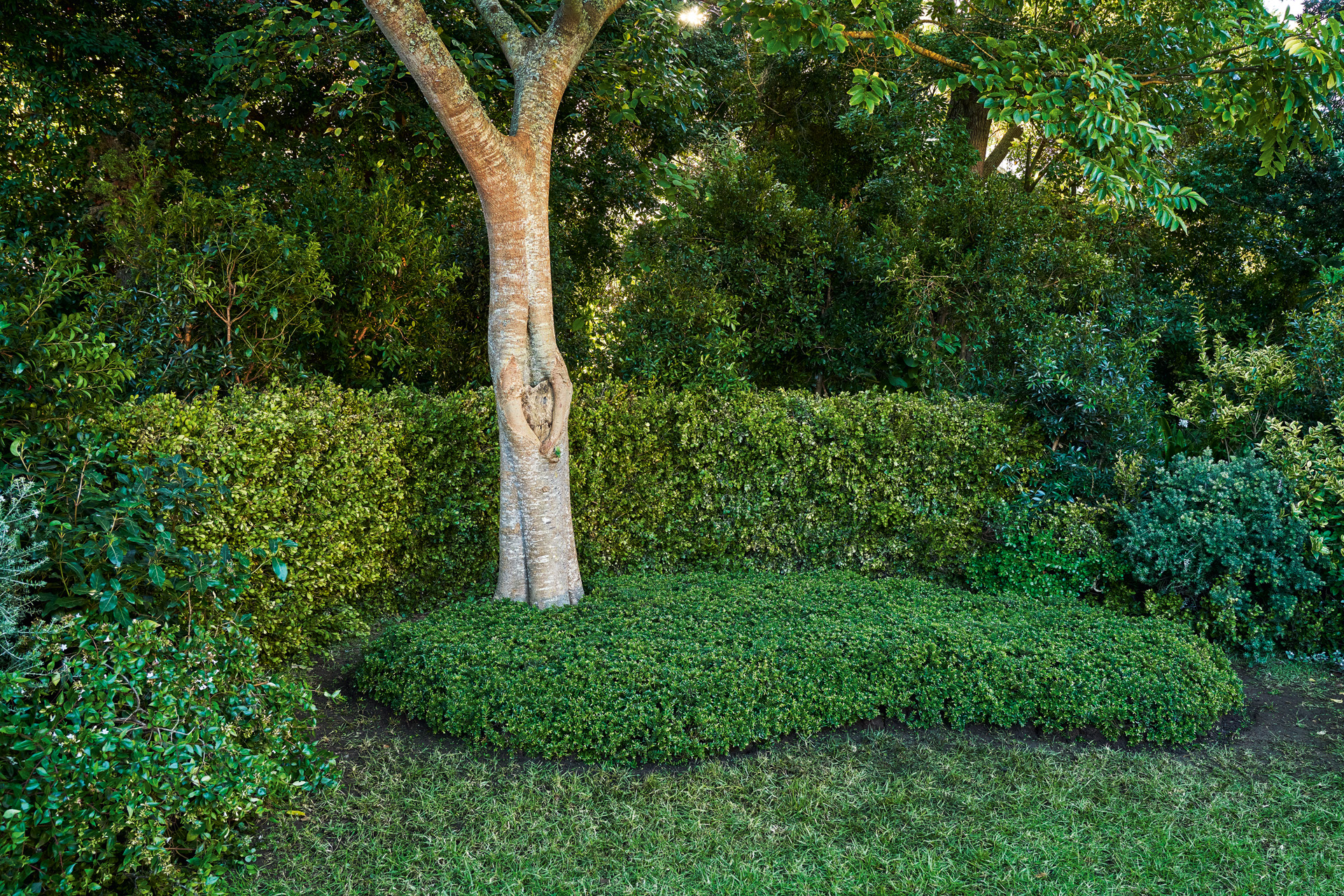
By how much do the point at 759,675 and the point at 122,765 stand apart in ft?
9.63

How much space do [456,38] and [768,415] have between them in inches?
179

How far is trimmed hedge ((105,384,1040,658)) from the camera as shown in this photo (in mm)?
5695

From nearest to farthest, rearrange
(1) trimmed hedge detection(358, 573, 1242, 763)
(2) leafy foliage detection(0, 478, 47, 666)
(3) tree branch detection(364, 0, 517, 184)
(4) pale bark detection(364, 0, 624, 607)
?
(2) leafy foliage detection(0, 478, 47, 666) → (1) trimmed hedge detection(358, 573, 1242, 763) → (3) tree branch detection(364, 0, 517, 184) → (4) pale bark detection(364, 0, 624, 607)

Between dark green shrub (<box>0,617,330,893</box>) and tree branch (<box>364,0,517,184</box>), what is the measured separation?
3205mm

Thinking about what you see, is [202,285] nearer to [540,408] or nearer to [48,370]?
[48,370]

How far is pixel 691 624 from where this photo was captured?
513 centimetres

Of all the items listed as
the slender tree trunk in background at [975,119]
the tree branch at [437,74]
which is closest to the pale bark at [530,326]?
the tree branch at [437,74]

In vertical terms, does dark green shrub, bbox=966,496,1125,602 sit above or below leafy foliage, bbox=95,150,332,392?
below

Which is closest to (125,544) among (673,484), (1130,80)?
(673,484)

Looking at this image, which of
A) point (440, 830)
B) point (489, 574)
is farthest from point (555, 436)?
point (440, 830)

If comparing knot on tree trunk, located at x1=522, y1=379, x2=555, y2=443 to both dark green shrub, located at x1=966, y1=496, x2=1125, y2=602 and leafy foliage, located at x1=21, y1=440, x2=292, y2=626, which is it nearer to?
leafy foliage, located at x1=21, y1=440, x2=292, y2=626

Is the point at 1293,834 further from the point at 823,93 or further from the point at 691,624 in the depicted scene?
the point at 823,93

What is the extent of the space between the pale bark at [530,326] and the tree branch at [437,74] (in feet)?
0.66

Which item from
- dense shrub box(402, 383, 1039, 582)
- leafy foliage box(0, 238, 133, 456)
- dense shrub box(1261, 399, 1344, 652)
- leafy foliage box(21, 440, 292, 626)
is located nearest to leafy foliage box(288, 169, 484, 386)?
dense shrub box(402, 383, 1039, 582)
